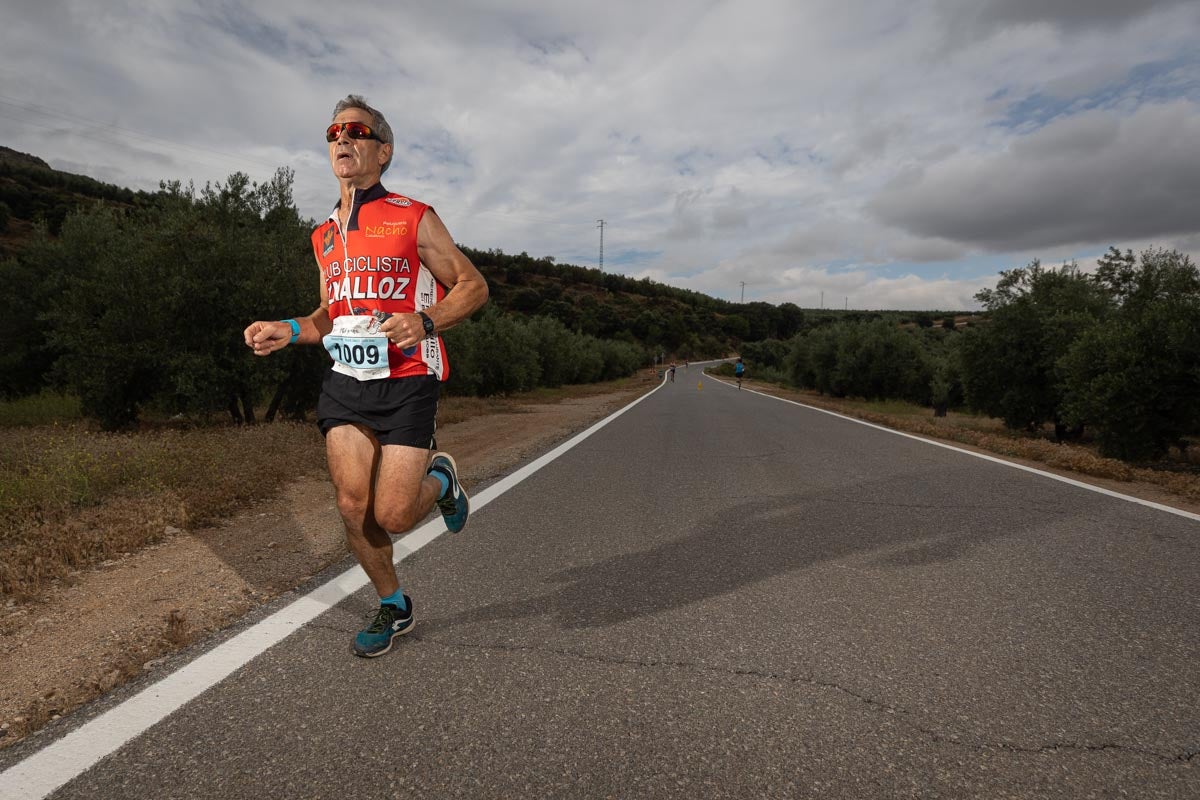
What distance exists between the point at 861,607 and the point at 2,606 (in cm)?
430

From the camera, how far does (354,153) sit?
2.76 meters

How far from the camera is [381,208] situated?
2.72m

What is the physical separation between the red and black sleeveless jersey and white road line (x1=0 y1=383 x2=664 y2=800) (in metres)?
1.31

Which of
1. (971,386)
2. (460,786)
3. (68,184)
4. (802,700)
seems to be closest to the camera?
(460,786)

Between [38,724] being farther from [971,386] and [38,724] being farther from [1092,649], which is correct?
[971,386]

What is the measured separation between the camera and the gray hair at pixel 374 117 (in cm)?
281

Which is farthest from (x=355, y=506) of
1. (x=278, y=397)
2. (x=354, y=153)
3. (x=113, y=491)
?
(x=278, y=397)

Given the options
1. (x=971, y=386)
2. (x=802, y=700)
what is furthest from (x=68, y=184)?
(x=802, y=700)

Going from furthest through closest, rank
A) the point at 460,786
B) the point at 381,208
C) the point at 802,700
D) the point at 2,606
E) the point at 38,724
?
1. the point at 2,606
2. the point at 381,208
3. the point at 802,700
4. the point at 38,724
5. the point at 460,786

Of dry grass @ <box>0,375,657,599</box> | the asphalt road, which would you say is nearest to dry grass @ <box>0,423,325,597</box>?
dry grass @ <box>0,375,657,599</box>

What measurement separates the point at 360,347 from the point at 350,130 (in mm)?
971

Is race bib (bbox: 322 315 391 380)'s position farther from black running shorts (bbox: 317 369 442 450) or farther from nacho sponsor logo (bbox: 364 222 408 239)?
nacho sponsor logo (bbox: 364 222 408 239)

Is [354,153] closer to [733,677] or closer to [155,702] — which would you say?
[155,702]

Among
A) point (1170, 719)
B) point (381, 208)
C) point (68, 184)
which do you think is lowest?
point (1170, 719)
